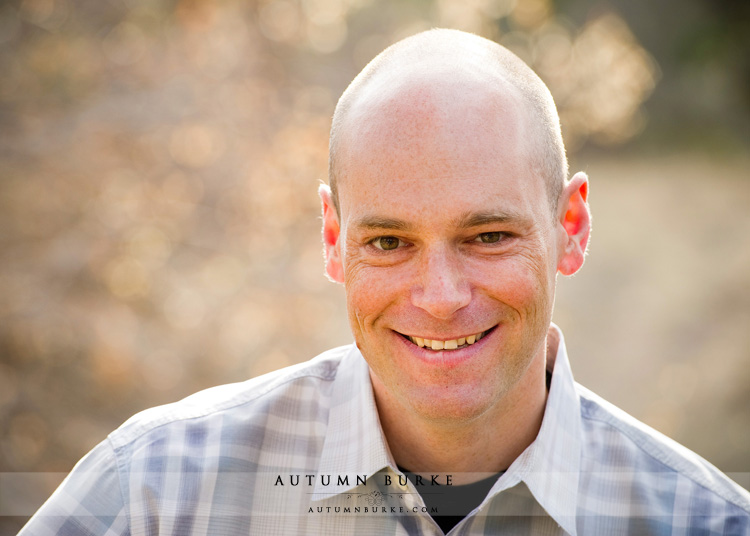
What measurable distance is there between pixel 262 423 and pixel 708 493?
1075 mm

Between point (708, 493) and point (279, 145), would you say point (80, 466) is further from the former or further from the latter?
point (279, 145)

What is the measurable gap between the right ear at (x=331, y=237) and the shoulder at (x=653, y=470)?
2.42ft

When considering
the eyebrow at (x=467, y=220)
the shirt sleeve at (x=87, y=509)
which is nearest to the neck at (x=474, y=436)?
the eyebrow at (x=467, y=220)

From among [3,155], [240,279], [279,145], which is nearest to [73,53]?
[3,155]

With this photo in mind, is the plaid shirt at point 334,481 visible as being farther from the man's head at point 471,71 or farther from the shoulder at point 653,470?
the man's head at point 471,71

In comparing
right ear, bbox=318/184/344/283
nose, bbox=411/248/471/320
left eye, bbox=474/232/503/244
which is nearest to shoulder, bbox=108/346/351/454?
right ear, bbox=318/184/344/283

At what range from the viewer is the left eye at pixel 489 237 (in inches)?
63.3

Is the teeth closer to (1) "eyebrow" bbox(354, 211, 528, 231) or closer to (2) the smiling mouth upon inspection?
(2) the smiling mouth

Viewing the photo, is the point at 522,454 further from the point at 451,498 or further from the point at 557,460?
the point at 451,498

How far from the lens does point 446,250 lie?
155 centimetres

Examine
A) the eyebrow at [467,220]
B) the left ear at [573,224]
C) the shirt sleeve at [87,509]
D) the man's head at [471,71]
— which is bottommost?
the shirt sleeve at [87,509]

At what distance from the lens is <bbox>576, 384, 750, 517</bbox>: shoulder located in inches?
68.4

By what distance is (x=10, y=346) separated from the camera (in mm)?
4539

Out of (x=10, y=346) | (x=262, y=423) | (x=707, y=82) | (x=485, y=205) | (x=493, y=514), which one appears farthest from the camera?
(x=707, y=82)
